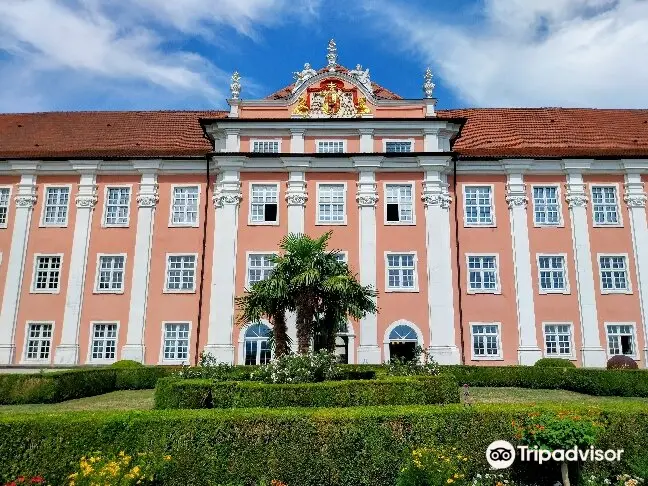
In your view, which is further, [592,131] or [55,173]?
[592,131]

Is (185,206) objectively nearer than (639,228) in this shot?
No

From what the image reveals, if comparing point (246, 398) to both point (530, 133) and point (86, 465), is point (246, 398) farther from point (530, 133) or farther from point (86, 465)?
point (530, 133)

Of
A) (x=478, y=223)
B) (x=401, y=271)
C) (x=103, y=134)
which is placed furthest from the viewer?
(x=103, y=134)

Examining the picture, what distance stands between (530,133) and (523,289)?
958 centimetres

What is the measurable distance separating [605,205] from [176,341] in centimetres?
2284

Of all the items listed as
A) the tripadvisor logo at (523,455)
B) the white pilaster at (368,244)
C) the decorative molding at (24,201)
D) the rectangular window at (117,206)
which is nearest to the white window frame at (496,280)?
the white pilaster at (368,244)

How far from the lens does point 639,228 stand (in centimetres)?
2775

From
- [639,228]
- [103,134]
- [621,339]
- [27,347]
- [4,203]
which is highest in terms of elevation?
[103,134]

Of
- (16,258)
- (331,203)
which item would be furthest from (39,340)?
(331,203)

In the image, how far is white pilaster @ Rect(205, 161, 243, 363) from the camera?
84.5 ft

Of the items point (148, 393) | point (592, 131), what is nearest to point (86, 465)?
point (148, 393)

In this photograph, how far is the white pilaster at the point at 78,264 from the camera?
26.1 metres

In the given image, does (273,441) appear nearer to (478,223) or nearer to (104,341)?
(104,341)

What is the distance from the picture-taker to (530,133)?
101 feet
